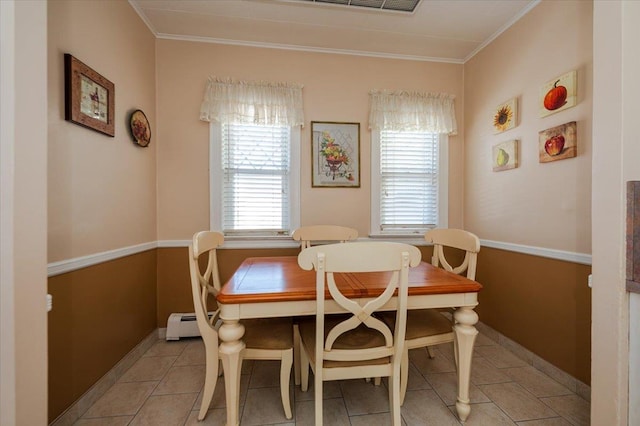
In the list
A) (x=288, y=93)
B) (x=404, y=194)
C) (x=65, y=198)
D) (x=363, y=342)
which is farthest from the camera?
(x=404, y=194)

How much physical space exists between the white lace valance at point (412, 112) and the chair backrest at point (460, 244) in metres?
1.26

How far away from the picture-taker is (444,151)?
2924mm

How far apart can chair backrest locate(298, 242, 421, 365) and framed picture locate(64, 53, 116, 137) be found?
161 cm

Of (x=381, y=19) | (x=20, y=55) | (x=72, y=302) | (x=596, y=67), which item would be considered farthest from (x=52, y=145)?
(x=596, y=67)

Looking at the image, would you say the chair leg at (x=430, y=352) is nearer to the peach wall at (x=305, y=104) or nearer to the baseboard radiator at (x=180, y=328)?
the peach wall at (x=305, y=104)

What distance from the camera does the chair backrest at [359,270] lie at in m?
1.14

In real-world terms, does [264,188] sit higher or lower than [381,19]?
lower

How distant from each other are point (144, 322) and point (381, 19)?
3346mm

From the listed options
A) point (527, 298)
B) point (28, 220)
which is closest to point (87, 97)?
point (28, 220)

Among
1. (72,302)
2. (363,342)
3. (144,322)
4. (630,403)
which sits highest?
(72,302)

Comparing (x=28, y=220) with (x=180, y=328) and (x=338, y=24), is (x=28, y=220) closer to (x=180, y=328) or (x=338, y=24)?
(x=180, y=328)

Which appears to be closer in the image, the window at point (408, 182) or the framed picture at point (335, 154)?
the framed picture at point (335, 154)

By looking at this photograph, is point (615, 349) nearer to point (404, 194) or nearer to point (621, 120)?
point (621, 120)

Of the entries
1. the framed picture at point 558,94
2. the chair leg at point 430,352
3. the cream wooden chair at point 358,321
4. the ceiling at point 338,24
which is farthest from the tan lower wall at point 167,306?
the ceiling at point 338,24
